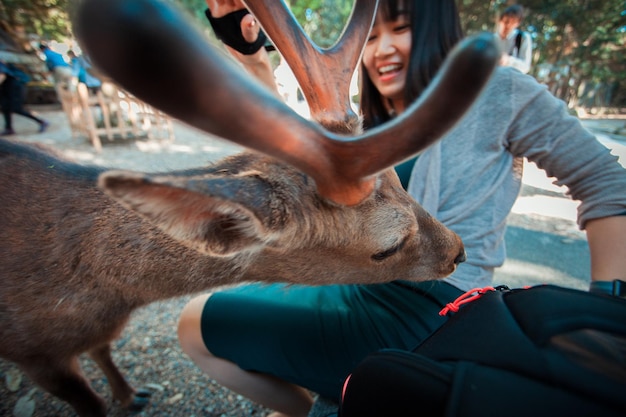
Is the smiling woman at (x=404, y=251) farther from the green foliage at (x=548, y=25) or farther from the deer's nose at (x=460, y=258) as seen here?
the green foliage at (x=548, y=25)

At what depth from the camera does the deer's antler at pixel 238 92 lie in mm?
646

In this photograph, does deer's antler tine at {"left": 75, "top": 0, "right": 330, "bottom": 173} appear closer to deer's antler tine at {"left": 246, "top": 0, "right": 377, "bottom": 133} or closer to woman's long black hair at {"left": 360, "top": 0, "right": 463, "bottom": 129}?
deer's antler tine at {"left": 246, "top": 0, "right": 377, "bottom": 133}

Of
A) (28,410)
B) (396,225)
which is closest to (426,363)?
(396,225)

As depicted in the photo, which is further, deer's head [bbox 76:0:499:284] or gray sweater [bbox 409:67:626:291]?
gray sweater [bbox 409:67:626:291]

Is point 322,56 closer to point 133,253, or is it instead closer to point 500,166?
point 500,166

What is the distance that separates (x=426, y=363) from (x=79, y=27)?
3.57ft

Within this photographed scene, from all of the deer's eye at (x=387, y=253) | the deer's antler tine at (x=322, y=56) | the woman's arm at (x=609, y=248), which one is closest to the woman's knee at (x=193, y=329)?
the deer's eye at (x=387, y=253)

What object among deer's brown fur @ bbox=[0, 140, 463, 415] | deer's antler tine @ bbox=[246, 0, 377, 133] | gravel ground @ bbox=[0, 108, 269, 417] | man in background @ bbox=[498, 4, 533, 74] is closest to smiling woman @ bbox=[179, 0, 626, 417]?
deer's brown fur @ bbox=[0, 140, 463, 415]

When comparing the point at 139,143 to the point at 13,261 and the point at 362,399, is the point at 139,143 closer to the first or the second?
the point at 13,261

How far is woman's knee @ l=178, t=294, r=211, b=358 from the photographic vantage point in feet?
6.95

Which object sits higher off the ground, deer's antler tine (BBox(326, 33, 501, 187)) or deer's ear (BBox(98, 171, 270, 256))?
deer's antler tine (BBox(326, 33, 501, 187))

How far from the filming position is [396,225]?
1.63m

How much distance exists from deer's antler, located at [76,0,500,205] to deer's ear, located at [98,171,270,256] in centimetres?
22

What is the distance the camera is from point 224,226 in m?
1.33
